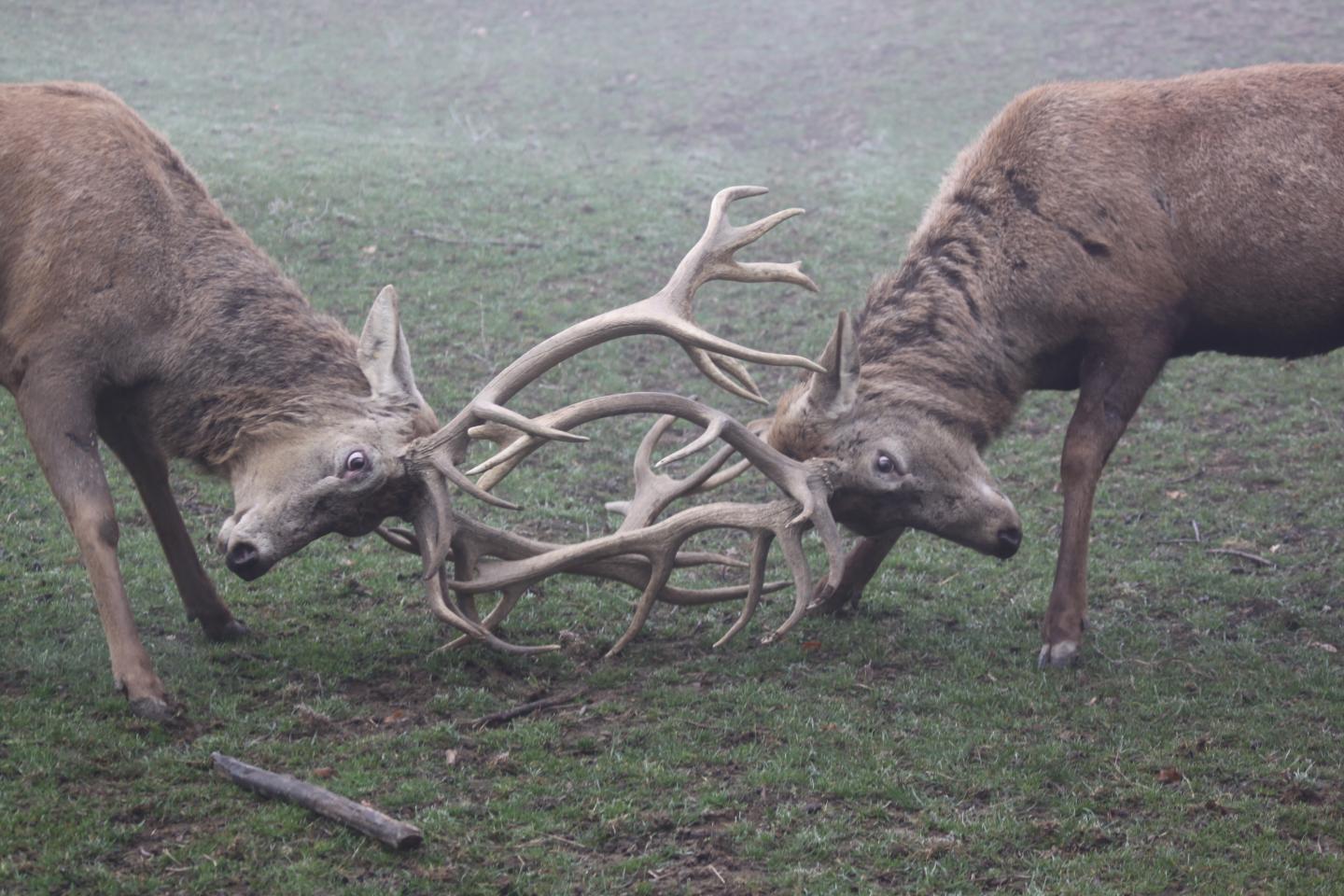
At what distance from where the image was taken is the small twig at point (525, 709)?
5.84 meters

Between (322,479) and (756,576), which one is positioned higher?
(322,479)

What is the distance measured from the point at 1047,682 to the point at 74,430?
4.71 metres

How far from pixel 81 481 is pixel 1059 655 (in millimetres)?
4760

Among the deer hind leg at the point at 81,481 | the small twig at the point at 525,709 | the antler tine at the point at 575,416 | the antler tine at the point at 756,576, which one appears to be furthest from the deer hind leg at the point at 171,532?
the antler tine at the point at 756,576

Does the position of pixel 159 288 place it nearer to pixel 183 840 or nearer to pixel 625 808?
pixel 183 840

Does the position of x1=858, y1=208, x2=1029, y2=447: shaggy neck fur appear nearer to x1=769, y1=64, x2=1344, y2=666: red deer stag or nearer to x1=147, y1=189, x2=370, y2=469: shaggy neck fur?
x1=769, y1=64, x2=1344, y2=666: red deer stag

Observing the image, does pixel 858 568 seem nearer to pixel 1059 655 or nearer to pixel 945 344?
pixel 1059 655

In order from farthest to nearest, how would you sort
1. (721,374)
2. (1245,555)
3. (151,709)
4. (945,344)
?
(1245,555) < (945,344) < (721,374) < (151,709)

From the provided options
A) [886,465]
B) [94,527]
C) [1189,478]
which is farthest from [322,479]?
[1189,478]

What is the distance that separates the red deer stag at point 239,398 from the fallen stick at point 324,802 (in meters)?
0.75

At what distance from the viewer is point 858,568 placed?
7328 millimetres

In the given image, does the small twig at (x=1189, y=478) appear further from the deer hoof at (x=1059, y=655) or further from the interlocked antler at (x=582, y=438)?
the interlocked antler at (x=582, y=438)

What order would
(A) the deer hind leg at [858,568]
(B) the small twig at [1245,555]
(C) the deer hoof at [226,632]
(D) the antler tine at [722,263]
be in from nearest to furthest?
1. (D) the antler tine at [722,263]
2. (C) the deer hoof at [226,632]
3. (A) the deer hind leg at [858,568]
4. (B) the small twig at [1245,555]

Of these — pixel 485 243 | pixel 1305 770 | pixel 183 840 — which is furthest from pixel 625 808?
pixel 485 243
